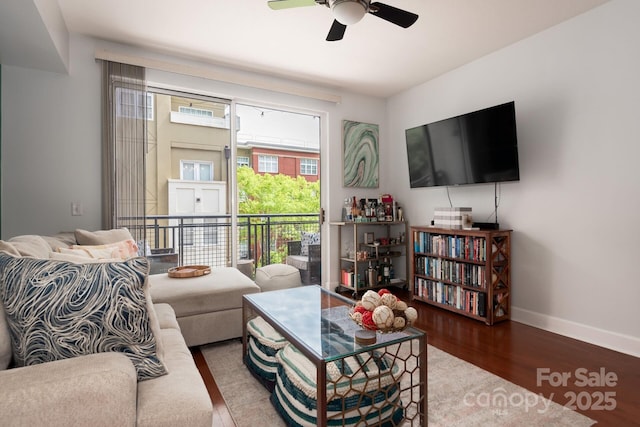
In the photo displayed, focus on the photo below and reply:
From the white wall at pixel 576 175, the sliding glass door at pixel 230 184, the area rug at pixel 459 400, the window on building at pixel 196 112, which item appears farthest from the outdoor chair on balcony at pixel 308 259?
the area rug at pixel 459 400

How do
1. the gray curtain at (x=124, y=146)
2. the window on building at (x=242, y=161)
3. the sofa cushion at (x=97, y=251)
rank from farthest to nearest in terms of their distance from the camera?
the window on building at (x=242, y=161) < the gray curtain at (x=124, y=146) < the sofa cushion at (x=97, y=251)

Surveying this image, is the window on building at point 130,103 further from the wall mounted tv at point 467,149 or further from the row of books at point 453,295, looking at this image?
the row of books at point 453,295

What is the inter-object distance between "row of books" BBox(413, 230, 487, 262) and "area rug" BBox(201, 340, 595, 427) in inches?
45.2

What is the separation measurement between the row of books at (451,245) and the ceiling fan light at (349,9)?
2.13m

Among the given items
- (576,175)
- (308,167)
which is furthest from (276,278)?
(576,175)

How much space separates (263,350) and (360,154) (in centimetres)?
304

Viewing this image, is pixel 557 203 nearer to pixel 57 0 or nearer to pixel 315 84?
pixel 315 84

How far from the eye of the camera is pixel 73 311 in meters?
1.03

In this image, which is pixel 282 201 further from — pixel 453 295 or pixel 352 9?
pixel 352 9

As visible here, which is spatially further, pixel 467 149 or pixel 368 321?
pixel 467 149

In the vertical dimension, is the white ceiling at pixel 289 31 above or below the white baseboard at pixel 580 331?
above

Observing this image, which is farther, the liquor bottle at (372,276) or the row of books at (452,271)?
the liquor bottle at (372,276)

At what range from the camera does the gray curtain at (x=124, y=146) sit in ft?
9.87

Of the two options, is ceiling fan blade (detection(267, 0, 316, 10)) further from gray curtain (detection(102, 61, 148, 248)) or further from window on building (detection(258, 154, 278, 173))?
window on building (detection(258, 154, 278, 173))
